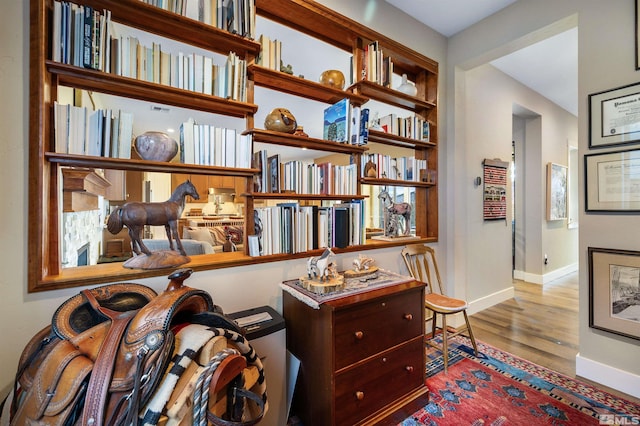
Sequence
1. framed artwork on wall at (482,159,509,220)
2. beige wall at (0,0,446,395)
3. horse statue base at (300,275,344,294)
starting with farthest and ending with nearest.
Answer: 1. framed artwork on wall at (482,159,509,220)
2. horse statue base at (300,275,344,294)
3. beige wall at (0,0,446,395)

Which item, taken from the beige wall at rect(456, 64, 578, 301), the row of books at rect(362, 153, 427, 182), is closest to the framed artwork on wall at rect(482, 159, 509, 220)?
the beige wall at rect(456, 64, 578, 301)

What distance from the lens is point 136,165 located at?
1.34 meters

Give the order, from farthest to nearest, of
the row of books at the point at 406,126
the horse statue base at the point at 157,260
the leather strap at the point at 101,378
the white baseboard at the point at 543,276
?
1. the white baseboard at the point at 543,276
2. the row of books at the point at 406,126
3. the horse statue base at the point at 157,260
4. the leather strap at the point at 101,378

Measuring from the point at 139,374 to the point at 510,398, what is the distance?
214cm

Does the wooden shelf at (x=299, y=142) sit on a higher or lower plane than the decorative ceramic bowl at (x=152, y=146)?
higher

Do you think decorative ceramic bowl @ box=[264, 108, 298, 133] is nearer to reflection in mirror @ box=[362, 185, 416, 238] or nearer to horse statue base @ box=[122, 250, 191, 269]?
reflection in mirror @ box=[362, 185, 416, 238]

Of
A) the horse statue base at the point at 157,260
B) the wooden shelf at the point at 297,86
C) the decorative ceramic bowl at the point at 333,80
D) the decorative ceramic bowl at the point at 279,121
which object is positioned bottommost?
the horse statue base at the point at 157,260

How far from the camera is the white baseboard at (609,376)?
1.69m

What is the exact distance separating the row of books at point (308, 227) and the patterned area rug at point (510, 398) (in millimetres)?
1154

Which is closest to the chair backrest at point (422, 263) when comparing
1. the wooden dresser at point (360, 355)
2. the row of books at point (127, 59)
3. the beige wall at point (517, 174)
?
the beige wall at point (517, 174)

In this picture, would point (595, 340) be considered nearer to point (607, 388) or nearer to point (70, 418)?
point (607, 388)

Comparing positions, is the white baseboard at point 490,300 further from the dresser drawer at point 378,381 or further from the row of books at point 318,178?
the row of books at point 318,178

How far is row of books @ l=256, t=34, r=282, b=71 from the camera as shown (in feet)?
5.53

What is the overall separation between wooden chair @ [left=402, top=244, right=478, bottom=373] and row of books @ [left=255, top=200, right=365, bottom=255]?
60 centimetres
